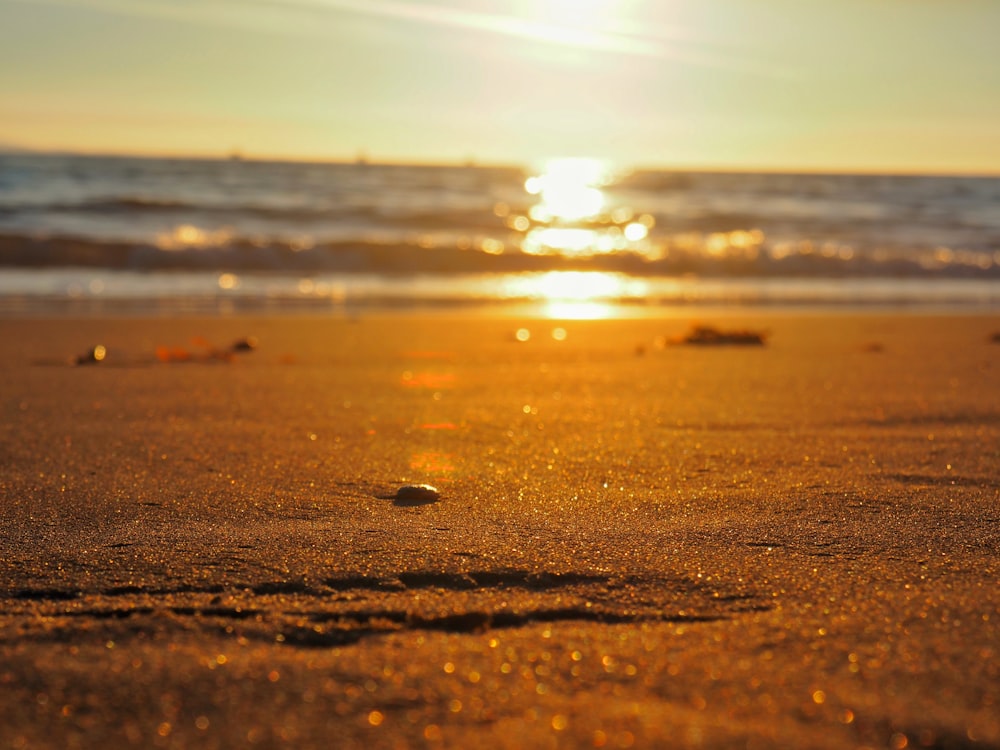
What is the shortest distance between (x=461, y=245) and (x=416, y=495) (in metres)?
14.0


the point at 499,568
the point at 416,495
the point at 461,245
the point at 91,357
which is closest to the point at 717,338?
the point at 91,357

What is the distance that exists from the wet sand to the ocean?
208 inches

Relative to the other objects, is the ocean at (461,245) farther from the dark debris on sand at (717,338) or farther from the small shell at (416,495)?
the small shell at (416,495)

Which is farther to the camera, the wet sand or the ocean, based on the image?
the ocean

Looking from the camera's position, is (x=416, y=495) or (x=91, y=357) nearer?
(x=416, y=495)

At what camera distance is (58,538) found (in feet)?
7.14

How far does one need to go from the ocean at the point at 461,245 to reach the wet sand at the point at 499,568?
5.28 meters

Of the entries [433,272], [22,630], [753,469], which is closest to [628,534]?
[753,469]

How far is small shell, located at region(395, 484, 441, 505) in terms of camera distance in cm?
249

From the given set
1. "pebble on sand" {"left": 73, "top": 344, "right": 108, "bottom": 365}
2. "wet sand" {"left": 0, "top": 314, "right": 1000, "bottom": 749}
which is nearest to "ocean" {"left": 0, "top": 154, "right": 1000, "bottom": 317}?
"pebble on sand" {"left": 73, "top": 344, "right": 108, "bottom": 365}

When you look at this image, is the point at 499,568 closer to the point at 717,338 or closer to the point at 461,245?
the point at 717,338

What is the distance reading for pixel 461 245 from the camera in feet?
53.5

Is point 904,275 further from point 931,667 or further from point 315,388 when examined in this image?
point 931,667

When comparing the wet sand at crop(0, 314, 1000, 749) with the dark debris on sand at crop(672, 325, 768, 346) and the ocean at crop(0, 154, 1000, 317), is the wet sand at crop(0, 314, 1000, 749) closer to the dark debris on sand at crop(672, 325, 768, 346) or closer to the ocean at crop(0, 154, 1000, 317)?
the dark debris on sand at crop(672, 325, 768, 346)
